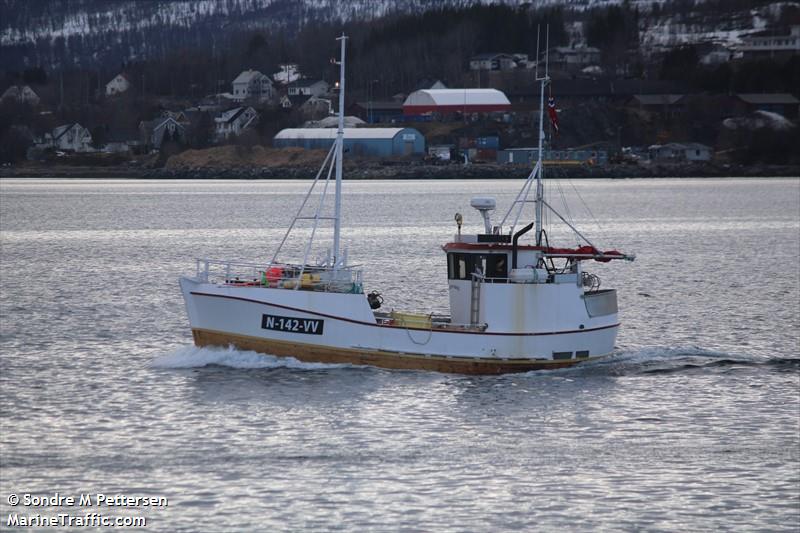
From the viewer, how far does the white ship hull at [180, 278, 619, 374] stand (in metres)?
31.4

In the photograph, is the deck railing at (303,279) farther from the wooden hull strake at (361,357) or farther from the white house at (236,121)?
the white house at (236,121)

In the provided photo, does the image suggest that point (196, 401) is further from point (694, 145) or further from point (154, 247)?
point (694, 145)

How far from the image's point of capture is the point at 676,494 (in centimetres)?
2359

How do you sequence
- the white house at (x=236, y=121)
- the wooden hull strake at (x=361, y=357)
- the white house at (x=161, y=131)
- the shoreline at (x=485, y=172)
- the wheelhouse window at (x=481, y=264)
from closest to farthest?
the wooden hull strake at (x=361, y=357) → the wheelhouse window at (x=481, y=264) → the shoreline at (x=485, y=172) → the white house at (x=161, y=131) → the white house at (x=236, y=121)

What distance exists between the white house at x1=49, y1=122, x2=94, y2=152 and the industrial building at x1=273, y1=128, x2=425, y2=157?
42.2 meters

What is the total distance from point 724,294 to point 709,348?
623 inches

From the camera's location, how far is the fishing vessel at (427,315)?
31547 mm

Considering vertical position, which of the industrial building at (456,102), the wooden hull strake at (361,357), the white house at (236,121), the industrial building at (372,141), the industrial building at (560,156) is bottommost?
the wooden hull strake at (361,357)

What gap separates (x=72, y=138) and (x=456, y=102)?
62574 mm

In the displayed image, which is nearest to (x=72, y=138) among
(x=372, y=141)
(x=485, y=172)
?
(x=372, y=141)

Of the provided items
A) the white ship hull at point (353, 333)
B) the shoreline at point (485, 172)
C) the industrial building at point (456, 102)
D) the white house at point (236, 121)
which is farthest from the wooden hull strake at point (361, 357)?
the white house at point (236, 121)

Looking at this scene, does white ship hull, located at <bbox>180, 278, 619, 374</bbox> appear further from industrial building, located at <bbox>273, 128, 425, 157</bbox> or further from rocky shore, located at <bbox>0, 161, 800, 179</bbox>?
industrial building, located at <bbox>273, 128, 425, 157</bbox>

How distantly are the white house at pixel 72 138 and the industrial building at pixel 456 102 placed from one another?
5293 cm

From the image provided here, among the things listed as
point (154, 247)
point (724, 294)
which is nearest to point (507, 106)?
point (154, 247)
